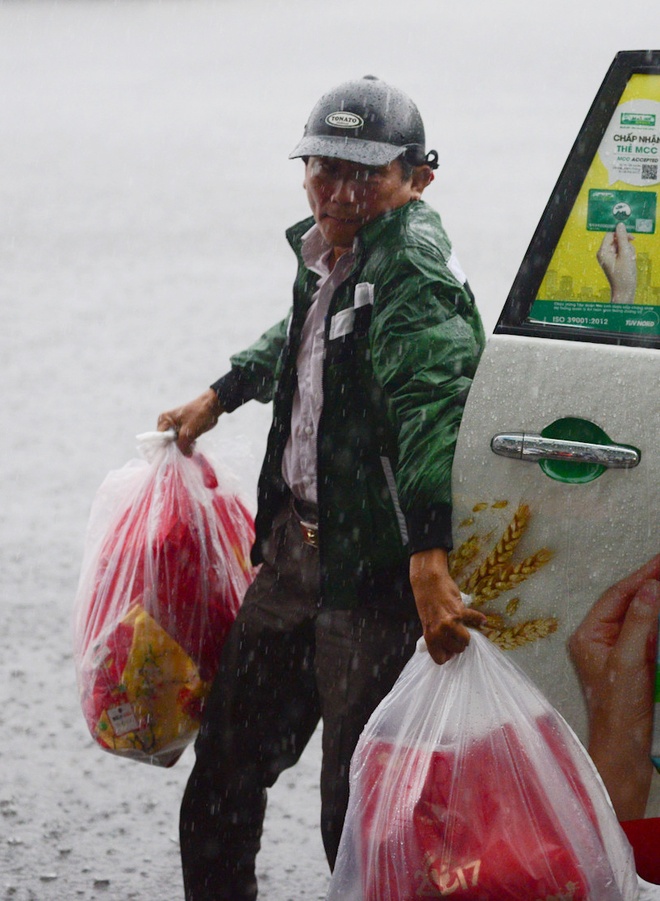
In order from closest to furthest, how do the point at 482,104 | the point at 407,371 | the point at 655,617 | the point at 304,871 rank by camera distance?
the point at 655,617, the point at 407,371, the point at 304,871, the point at 482,104

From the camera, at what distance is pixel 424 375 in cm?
222

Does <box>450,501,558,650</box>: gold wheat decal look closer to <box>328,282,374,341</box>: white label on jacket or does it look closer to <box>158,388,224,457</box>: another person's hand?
<box>328,282,374,341</box>: white label on jacket

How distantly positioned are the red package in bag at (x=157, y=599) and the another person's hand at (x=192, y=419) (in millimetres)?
31

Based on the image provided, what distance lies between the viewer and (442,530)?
208 cm

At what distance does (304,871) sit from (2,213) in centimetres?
658

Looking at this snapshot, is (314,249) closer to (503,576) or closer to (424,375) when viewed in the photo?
(424,375)

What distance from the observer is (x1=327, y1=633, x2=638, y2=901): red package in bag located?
1884mm

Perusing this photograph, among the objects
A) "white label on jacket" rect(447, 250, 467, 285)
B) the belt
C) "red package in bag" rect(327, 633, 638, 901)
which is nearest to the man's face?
"white label on jacket" rect(447, 250, 467, 285)

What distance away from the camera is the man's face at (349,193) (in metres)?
2.42

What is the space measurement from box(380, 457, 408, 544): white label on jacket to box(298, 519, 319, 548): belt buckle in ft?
0.68

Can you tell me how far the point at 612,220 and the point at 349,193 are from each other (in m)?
0.56

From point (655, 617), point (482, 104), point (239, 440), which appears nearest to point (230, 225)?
point (482, 104)

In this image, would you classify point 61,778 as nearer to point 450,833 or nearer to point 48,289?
point 450,833

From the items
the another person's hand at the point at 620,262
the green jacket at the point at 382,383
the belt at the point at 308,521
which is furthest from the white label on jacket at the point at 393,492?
the another person's hand at the point at 620,262
